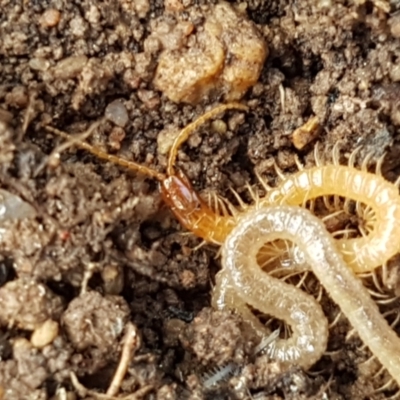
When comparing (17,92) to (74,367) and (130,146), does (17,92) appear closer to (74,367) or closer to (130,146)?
(130,146)

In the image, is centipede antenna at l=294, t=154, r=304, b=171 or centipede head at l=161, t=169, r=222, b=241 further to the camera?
centipede antenna at l=294, t=154, r=304, b=171

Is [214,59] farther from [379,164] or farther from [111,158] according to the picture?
[379,164]

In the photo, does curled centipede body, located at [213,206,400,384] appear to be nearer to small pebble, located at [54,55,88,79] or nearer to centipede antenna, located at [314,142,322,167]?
centipede antenna, located at [314,142,322,167]

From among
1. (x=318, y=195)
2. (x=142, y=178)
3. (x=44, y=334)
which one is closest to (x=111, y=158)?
(x=142, y=178)

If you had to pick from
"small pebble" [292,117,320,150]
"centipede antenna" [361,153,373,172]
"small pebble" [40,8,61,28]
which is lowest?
"centipede antenna" [361,153,373,172]

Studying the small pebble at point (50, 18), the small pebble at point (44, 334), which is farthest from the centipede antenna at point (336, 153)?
the small pebble at point (44, 334)

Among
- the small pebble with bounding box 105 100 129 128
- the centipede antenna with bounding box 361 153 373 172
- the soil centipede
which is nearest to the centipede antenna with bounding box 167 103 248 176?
the soil centipede
